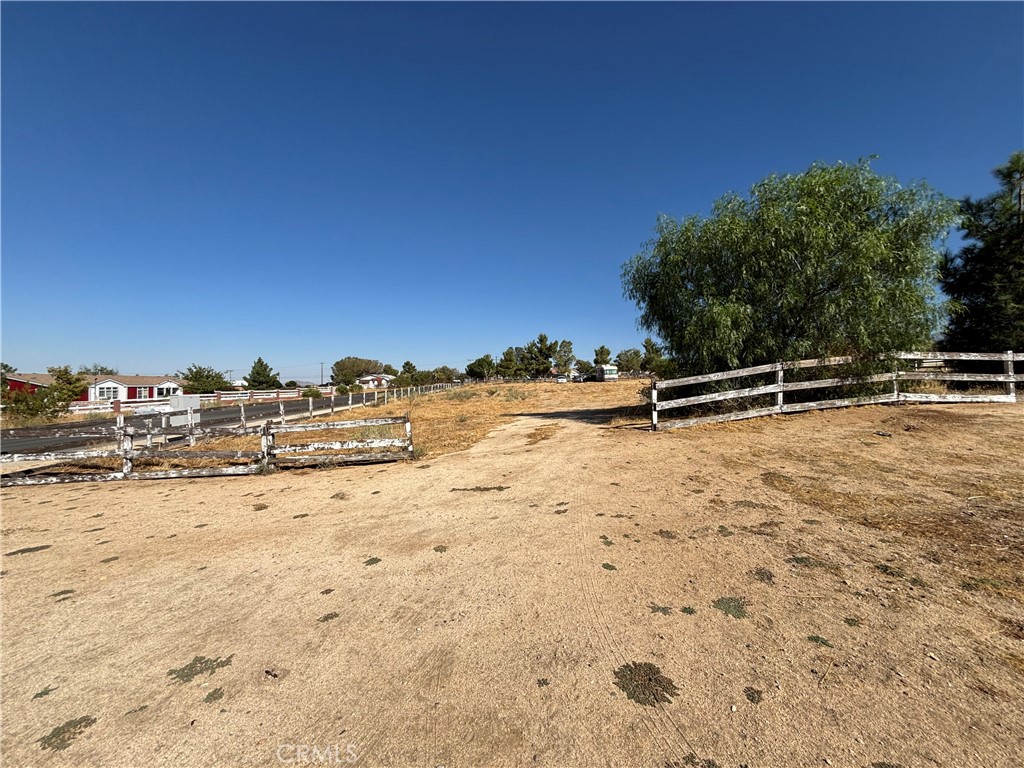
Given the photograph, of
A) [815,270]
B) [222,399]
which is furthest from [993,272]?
[222,399]

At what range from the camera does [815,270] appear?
997 cm

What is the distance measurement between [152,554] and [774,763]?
5.77 metres

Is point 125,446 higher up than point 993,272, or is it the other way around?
point 993,272

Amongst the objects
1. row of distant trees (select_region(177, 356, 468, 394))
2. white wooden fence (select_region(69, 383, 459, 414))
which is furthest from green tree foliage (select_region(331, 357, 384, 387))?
white wooden fence (select_region(69, 383, 459, 414))

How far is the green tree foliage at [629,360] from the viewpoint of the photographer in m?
89.8

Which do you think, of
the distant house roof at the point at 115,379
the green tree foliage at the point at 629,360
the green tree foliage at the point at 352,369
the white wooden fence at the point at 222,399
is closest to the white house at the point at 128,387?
the distant house roof at the point at 115,379

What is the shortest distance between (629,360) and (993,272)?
79.2 m

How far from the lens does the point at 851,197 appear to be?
10.5 meters

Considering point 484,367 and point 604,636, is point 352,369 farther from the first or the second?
point 604,636

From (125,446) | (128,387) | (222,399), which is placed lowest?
(125,446)

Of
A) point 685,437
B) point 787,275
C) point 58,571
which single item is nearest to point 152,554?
point 58,571

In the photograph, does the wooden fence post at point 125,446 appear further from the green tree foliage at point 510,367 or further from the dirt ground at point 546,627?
the green tree foliage at point 510,367

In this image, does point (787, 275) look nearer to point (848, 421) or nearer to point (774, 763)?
point (848, 421)

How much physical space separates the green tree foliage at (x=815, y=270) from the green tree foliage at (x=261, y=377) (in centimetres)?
7773
